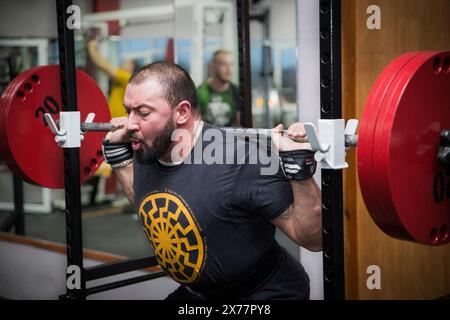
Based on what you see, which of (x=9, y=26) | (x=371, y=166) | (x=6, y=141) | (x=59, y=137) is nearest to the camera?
(x=371, y=166)

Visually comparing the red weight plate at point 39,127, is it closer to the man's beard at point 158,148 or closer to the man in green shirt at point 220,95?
the man's beard at point 158,148

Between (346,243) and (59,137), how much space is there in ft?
4.99

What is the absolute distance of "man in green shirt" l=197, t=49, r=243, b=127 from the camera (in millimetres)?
4805

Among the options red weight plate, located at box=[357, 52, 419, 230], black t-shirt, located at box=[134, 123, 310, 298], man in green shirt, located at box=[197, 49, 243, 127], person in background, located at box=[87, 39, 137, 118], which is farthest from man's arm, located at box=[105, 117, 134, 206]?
person in background, located at box=[87, 39, 137, 118]

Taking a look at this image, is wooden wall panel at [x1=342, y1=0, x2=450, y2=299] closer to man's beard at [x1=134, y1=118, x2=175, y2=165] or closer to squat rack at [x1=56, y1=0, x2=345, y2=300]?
squat rack at [x1=56, y1=0, x2=345, y2=300]

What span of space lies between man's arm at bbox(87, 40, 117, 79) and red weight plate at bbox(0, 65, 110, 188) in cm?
367

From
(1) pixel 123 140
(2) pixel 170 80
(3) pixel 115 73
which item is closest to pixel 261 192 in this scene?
(2) pixel 170 80

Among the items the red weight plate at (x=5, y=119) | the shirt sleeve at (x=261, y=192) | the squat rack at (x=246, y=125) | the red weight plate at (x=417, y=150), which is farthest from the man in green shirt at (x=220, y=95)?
the red weight plate at (x=417, y=150)

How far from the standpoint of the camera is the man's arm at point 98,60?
6.20 meters

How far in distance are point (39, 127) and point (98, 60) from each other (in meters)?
3.96

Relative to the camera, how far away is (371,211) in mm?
1446

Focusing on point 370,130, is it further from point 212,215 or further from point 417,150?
point 212,215
